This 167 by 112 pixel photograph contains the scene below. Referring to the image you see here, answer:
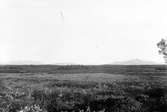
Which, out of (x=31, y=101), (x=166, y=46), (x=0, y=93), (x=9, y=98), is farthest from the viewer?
(x=166, y=46)

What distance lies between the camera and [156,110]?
13.8 m

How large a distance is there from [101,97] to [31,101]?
406 centimetres

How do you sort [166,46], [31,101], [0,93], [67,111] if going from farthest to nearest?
1. [166,46]
2. [0,93]
3. [31,101]
4. [67,111]

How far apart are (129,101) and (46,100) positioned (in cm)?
458

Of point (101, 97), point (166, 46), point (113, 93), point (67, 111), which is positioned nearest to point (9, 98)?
point (67, 111)

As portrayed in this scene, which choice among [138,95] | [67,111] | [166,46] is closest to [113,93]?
[138,95]

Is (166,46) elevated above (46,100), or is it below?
above

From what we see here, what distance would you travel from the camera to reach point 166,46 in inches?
3580

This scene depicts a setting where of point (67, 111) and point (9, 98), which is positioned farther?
point (9, 98)

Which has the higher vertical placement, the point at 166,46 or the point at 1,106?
the point at 166,46

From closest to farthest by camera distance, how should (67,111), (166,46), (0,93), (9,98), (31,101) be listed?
(67,111), (31,101), (9,98), (0,93), (166,46)

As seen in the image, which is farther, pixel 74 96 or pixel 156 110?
pixel 74 96

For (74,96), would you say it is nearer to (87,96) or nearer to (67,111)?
(87,96)

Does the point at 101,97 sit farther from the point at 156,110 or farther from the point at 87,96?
the point at 156,110
